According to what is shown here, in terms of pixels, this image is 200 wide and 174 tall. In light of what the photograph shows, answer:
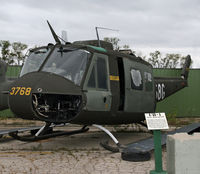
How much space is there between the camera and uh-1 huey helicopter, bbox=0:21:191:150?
17.9 feet

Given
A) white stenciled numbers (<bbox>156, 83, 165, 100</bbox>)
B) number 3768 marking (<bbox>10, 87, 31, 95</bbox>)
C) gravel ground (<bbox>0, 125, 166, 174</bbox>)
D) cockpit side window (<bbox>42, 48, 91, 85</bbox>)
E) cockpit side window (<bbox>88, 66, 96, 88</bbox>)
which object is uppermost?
cockpit side window (<bbox>42, 48, 91, 85</bbox>)

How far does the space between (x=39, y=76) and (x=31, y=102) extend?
67 centimetres

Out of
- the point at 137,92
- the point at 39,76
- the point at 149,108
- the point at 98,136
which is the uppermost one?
the point at 39,76

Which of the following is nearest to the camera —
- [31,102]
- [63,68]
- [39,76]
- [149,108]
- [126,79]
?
[31,102]

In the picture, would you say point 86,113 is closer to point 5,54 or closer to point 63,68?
point 63,68

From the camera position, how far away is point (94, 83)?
6.25 metres

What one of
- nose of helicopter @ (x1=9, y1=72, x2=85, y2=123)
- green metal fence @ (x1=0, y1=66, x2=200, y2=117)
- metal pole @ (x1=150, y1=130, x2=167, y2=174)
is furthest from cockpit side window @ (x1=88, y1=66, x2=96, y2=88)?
green metal fence @ (x1=0, y1=66, x2=200, y2=117)

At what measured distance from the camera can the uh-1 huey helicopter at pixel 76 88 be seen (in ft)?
17.9

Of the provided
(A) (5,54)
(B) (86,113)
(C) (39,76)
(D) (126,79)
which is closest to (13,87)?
(C) (39,76)

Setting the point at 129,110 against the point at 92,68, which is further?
the point at 129,110

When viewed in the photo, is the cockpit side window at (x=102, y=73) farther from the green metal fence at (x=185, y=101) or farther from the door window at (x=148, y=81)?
the green metal fence at (x=185, y=101)

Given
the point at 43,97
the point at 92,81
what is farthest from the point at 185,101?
the point at 43,97

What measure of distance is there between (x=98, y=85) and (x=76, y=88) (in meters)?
0.78

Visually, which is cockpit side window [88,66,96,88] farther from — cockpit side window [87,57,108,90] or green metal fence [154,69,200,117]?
green metal fence [154,69,200,117]
